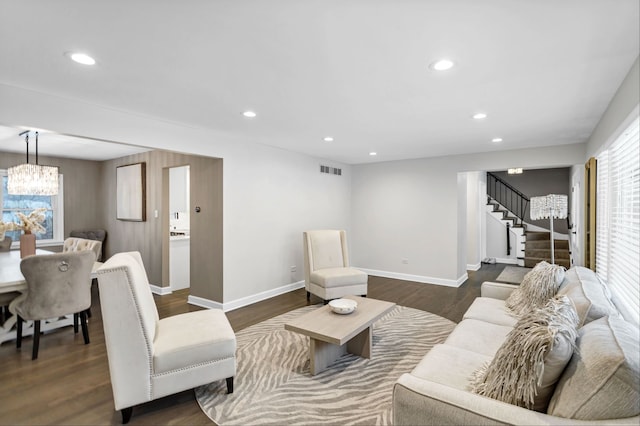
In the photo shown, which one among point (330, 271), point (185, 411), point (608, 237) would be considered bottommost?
point (185, 411)

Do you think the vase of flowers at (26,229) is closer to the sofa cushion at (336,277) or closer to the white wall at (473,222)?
the sofa cushion at (336,277)

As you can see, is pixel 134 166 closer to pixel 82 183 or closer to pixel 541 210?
pixel 82 183

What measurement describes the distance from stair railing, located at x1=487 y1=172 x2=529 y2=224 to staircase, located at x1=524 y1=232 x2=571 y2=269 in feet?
2.82

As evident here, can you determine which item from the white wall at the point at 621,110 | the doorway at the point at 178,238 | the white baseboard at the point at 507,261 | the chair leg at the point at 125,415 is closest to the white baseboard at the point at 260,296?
the doorway at the point at 178,238

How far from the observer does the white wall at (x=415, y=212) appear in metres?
5.75

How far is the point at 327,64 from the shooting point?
2213mm

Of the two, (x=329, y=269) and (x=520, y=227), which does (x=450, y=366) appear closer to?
(x=329, y=269)

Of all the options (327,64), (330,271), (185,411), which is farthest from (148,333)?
(330,271)

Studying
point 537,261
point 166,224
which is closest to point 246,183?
point 166,224

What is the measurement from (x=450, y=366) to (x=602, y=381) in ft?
2.79

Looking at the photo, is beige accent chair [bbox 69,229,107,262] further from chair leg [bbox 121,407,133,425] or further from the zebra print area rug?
chair leg [bbox 121,407,133,425]

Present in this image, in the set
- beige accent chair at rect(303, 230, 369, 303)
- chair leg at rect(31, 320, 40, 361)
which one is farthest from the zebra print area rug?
chair leg at rect(31, 320, 40, 361)

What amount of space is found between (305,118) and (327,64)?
52.6 inches

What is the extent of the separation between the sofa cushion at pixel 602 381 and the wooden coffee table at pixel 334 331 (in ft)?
5.00
